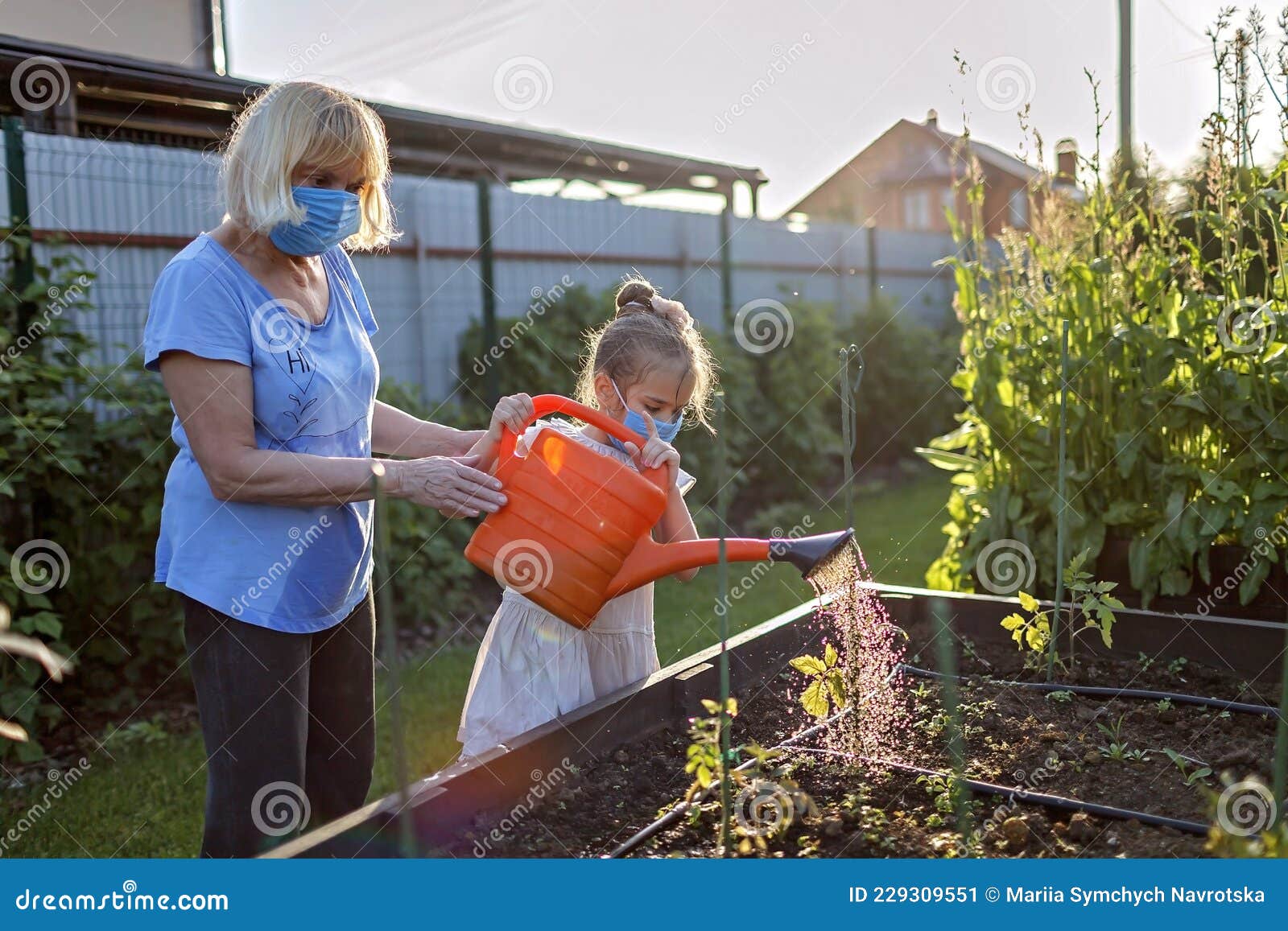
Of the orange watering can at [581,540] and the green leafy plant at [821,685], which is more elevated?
the orange watering can at [581,540]

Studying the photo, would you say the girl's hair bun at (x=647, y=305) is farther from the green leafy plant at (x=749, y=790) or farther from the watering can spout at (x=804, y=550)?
the green leafy plant at (x=749, y=790)

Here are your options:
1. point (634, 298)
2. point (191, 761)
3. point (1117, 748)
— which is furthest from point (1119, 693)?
point (191, 761)

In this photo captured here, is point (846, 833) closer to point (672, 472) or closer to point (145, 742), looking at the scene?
point (672, 472)

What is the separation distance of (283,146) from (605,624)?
1036 mm

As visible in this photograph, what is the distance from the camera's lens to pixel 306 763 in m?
1.97

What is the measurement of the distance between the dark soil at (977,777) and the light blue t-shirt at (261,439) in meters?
0.55

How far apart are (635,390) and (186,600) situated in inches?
34.2

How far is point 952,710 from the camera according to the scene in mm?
1971

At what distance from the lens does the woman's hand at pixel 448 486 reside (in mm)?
1667

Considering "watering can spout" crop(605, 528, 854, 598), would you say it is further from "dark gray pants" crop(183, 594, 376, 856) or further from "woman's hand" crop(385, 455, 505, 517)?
"dark gray pants" crop(183, 594, 376, 856)

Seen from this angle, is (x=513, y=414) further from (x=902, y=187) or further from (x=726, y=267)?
(x=902, y=187)

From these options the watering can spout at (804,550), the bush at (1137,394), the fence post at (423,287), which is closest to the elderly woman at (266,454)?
the watering can spout at (804,550)

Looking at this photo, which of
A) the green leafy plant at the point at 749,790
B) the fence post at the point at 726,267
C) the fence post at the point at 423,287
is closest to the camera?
the green leafy plant at the point at 749,790
